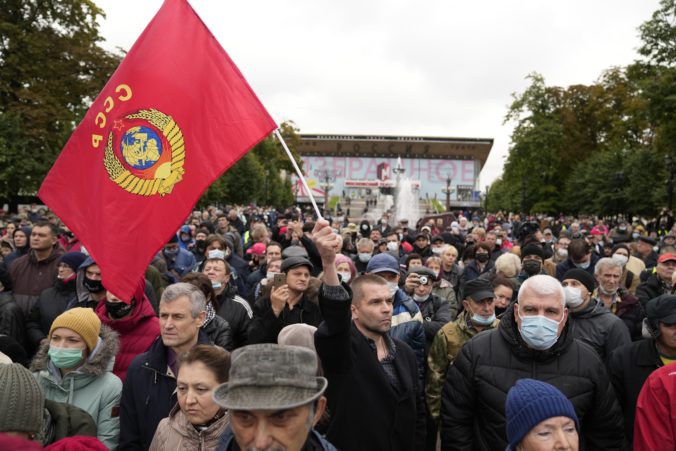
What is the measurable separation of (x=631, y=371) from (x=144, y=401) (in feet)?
10.1

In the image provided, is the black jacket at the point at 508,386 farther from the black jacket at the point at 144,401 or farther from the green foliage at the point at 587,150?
the green foliage at the point at 587,150

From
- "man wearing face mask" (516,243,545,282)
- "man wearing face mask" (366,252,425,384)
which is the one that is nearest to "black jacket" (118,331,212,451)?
"man wearing face mask" (366,252,425,384)

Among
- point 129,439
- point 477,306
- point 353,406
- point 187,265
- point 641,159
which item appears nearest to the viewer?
point 353,406

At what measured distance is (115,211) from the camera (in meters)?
4.21

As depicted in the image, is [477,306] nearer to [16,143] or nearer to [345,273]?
[345,273]

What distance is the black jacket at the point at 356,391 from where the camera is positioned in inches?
120

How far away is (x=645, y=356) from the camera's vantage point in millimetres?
4211

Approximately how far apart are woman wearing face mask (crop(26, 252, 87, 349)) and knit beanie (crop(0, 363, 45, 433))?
10.4 feet

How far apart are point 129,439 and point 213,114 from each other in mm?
2129

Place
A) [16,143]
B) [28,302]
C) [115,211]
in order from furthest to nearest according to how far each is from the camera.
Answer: [16,143], [28,302], [115,211]

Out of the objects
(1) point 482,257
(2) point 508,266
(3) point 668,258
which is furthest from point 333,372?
(1) point 482,257

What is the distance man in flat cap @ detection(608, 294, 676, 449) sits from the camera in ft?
13.5

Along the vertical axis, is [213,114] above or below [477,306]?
above

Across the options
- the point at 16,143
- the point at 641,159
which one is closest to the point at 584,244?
the point at 16,143
